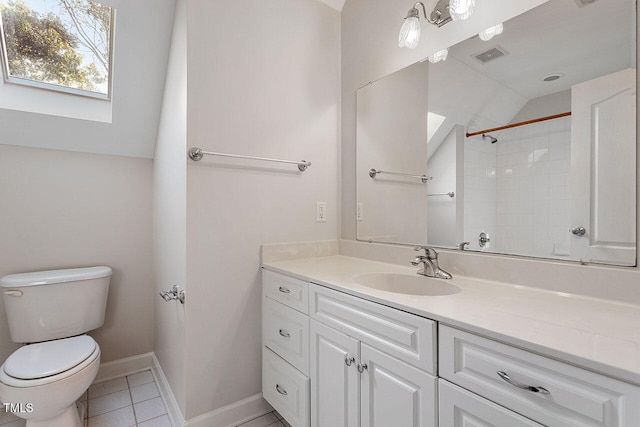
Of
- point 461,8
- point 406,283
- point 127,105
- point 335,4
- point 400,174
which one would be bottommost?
point 406,283

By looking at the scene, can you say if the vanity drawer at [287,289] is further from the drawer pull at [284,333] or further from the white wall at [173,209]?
the white wall at [173,209]

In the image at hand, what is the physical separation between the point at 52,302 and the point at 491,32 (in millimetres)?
2511

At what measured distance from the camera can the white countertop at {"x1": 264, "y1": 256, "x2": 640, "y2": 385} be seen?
0.58m

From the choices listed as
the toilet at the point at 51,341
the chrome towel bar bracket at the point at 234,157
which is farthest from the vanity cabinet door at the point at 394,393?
the toilet at the point at 51,341

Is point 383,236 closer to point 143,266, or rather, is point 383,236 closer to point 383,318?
point 383,318

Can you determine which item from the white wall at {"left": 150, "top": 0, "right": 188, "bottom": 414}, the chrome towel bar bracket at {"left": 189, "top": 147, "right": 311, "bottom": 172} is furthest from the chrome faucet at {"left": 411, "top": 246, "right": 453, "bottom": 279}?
the white wall at {"left": 150, "top": 0, "right": 188, "bottom": 414}

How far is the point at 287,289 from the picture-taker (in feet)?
4.70

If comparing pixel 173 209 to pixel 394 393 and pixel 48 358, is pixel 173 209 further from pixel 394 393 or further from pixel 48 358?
pixel 394 393

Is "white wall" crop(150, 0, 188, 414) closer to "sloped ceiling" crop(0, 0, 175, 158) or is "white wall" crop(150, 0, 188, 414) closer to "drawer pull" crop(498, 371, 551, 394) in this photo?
"sloped ceiling" crop(0, 0, 175, 158)

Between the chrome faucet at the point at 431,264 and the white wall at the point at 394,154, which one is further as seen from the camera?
the white wall at the point at 394,154

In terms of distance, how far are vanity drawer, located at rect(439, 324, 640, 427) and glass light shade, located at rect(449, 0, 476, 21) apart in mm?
1187

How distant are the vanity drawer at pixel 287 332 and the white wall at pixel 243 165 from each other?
0.10 meters

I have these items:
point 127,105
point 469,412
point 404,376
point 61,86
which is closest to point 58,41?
point 61,86

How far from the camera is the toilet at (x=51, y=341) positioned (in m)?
1.28
